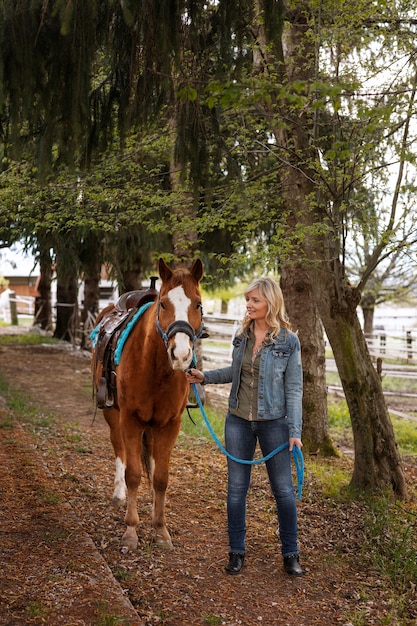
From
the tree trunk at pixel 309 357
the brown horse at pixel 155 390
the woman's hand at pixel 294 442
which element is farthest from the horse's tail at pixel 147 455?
the tree trunk at pixel 309 357

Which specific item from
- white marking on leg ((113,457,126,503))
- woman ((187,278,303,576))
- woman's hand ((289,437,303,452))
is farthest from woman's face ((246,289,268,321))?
white marking on leg ((113,457,126,503))

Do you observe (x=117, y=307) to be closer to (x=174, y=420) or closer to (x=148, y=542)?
(x=174, y=420)

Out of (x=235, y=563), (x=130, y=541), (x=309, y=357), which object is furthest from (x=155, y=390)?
(x=309, y=357)

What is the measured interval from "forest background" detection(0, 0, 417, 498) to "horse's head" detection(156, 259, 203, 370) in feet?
3.81

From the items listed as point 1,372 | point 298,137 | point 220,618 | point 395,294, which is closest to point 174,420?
point 220,618

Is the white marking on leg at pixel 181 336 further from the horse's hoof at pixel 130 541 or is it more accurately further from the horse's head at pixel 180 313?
the horse's hoof at pixel 130 541

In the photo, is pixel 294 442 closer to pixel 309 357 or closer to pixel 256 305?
pixel 256 305

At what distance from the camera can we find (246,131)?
6.04 metres

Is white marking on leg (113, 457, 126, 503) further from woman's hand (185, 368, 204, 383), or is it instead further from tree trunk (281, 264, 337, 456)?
tree trunk (281, 264, 337, 456)

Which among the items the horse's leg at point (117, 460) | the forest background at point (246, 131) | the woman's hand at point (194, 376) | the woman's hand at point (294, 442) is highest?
the forest background at point (246, 131)

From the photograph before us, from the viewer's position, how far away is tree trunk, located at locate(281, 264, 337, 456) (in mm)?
7738

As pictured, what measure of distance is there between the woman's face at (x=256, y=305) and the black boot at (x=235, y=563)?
1618 mm

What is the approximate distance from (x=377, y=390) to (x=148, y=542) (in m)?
2.73

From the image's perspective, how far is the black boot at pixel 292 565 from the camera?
13.4 ft
